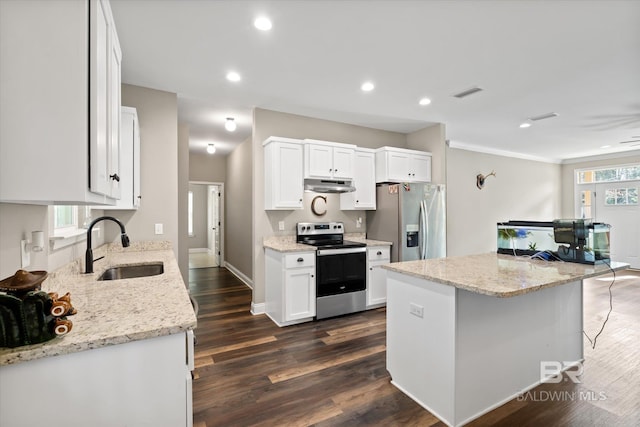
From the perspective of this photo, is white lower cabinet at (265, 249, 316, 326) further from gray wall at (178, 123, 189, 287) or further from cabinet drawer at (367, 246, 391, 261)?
gray wall at (178, 123, 189, 287)

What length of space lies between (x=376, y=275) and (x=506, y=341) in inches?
81.3

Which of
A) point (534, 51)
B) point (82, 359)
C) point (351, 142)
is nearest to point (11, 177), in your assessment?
point (82, 359)

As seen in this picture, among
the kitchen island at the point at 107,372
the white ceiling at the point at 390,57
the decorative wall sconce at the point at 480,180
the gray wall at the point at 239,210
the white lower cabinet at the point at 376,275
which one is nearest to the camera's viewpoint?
the kitchen island at the point at 107,372

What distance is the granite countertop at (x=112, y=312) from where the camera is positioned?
92 centimetres

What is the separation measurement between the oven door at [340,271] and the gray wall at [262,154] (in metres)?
0.76

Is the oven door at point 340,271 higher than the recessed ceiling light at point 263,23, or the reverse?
the recessed ceiling light at point 263,23

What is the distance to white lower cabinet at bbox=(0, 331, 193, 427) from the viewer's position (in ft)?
2.91

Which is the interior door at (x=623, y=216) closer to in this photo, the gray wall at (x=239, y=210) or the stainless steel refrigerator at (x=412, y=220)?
the stainless steel refrigerator at (x=412, y=220)

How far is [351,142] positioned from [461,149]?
3046mm

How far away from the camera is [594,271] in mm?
2000

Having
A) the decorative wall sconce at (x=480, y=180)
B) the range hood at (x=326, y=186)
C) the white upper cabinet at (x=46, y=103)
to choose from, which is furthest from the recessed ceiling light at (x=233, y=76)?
the decorative wall sconce at (x=480, y=180)

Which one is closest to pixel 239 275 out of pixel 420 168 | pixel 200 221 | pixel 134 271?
pixel 134 271

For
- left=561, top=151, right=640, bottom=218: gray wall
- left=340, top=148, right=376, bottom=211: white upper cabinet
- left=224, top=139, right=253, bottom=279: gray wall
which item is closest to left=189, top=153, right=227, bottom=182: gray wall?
left=224, top=139, right=253, bottom=279: gray wall

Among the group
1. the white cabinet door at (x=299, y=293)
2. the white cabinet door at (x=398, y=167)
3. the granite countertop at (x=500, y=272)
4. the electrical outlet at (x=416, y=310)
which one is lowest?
the white cabinet door at (x=299, y=293)
